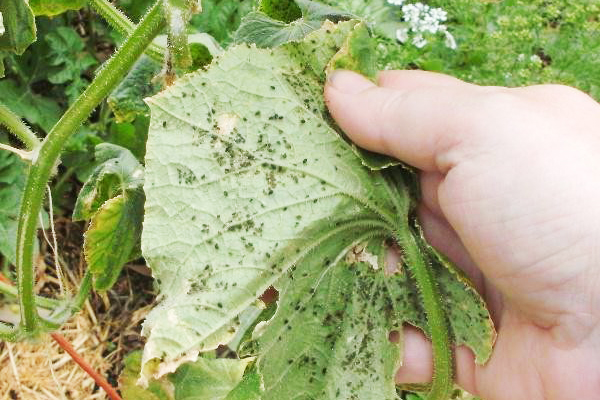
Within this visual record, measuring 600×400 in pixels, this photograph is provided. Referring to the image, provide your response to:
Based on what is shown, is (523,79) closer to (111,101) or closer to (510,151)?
(510,151)

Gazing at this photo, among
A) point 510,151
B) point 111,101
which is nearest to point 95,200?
point 111,101

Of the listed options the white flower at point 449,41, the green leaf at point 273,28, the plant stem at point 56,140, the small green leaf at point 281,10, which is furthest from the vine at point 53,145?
the white flower at point 449,41

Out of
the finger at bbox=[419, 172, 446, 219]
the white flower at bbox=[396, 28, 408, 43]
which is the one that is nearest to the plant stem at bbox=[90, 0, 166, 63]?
the finger at bbox=[419, 172, 446, 219]

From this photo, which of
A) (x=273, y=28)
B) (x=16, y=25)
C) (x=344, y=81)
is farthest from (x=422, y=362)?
(x=16, y=25)

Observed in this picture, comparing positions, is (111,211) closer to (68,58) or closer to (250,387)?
(250,387)

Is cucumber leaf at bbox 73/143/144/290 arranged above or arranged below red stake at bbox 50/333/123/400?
above

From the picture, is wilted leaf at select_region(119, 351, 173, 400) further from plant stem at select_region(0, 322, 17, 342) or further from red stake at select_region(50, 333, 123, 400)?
plant stem at select_region(0, 322, 17, 342)
